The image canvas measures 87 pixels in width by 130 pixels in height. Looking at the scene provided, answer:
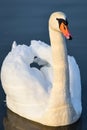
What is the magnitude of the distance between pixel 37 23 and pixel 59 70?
3101 millimetres

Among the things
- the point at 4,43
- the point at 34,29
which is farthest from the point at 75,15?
the point at 4,43

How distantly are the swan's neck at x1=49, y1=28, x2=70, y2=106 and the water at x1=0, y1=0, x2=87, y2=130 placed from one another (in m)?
1.04

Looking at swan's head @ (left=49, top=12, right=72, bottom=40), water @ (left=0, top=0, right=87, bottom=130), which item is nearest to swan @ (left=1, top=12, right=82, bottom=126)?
swan's head @ (left=49, top=12, right=72, bottom=40)

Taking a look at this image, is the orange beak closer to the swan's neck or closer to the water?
the swan's neck

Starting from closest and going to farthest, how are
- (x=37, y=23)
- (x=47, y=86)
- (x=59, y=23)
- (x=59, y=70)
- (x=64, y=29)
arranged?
(x=64, y=29), (x=59, y=23), (x=59, y=70), (x=47, y=86), (x=37, y=23)

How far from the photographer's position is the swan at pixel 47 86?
272 inches

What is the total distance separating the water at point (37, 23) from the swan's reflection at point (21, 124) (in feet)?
1.91

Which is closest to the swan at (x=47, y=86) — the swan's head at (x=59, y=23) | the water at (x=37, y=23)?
the swan's head at (x=59, y=23)

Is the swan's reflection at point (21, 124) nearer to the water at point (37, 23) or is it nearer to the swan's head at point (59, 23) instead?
the water at point (37, 23)

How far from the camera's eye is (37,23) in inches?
393

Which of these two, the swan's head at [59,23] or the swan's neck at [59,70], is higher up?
the swan's head at [59,23]

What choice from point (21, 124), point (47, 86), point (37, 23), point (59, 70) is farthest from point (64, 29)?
point (37, 23)

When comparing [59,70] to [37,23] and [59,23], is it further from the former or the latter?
[37,23]

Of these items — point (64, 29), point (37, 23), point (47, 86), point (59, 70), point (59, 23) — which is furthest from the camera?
point (37, 23)
